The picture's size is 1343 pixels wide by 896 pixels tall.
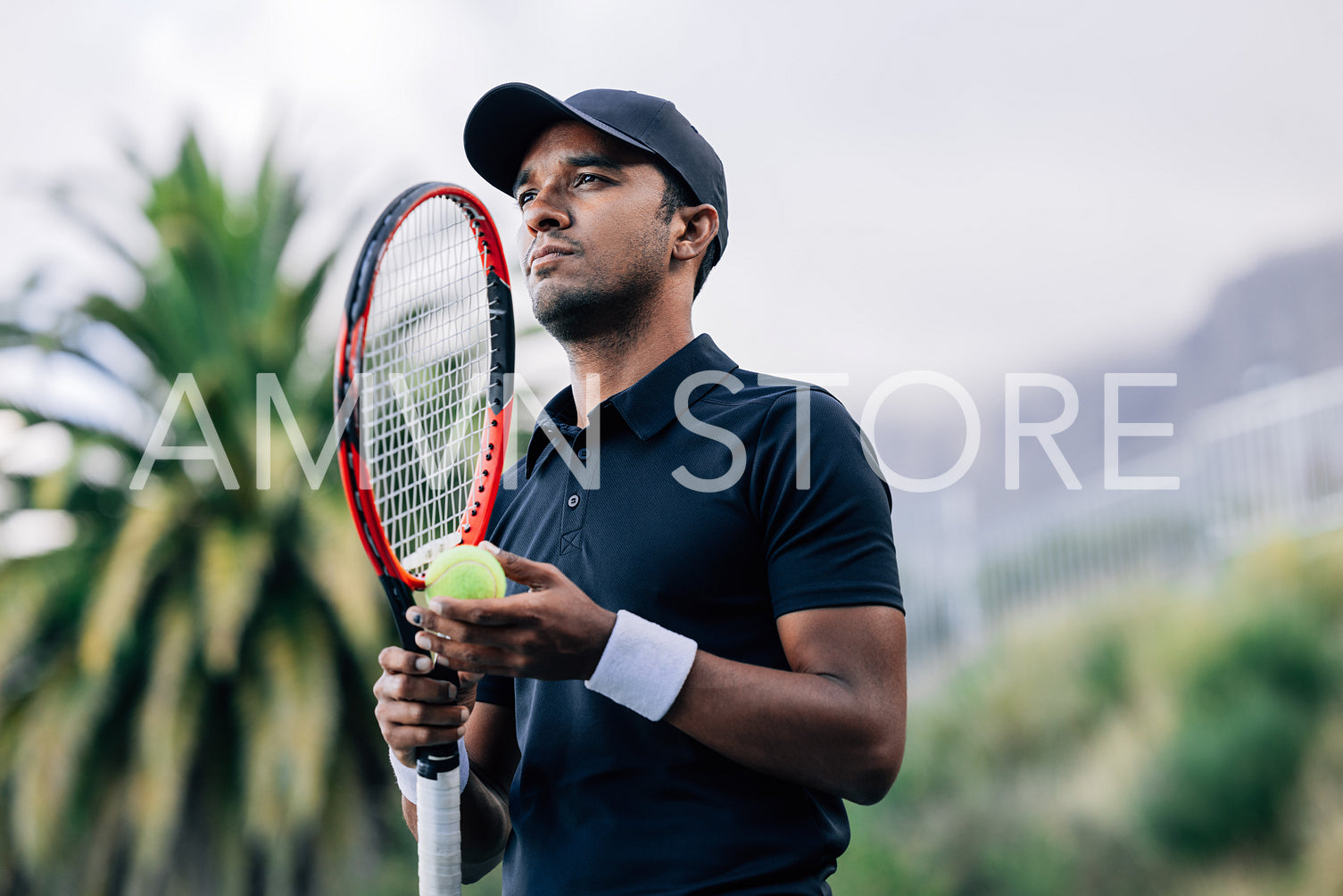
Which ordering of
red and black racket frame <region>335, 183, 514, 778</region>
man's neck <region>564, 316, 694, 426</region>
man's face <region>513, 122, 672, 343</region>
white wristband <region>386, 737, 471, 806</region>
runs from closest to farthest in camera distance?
1. red and black racket frame <region>335, 183, 514, 778</region>
2. white wristband <region>386, 737, 471, 806</region>
3. man's face <region>513, 122, 672, 343</region>
4. man's neck <region>564, 316, 694, 426</region>

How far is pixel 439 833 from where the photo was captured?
84.8 inches

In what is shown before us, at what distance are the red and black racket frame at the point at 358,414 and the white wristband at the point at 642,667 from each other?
358mm

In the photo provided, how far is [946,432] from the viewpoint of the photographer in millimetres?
45156

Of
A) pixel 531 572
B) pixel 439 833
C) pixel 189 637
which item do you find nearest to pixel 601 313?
pixel 531 572

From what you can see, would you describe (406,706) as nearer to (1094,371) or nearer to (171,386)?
(171,386)

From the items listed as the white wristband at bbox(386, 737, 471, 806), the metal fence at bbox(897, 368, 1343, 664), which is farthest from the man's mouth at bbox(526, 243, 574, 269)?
the metal fence at bbox(897, 368, 1343, 664)

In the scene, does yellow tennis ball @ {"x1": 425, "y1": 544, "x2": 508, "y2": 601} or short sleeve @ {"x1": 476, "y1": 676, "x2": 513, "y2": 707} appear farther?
short sleeve @ {"x1": 476, "y1": 676, "x2": 513, "y2": 707}

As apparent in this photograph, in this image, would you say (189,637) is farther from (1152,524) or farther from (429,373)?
(1152,524)

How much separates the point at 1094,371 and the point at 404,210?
147ft

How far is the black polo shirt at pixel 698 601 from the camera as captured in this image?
1973 millimetres

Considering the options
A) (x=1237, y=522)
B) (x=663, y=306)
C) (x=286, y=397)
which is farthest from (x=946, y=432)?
(x=663, y=306)

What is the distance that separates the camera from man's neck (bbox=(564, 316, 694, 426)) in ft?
8.17

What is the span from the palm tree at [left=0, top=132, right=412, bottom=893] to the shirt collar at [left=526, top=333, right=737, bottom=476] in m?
6.33

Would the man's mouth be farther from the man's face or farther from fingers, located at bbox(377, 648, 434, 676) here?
fingers, located at bbox(377, 648, 434, 676)
